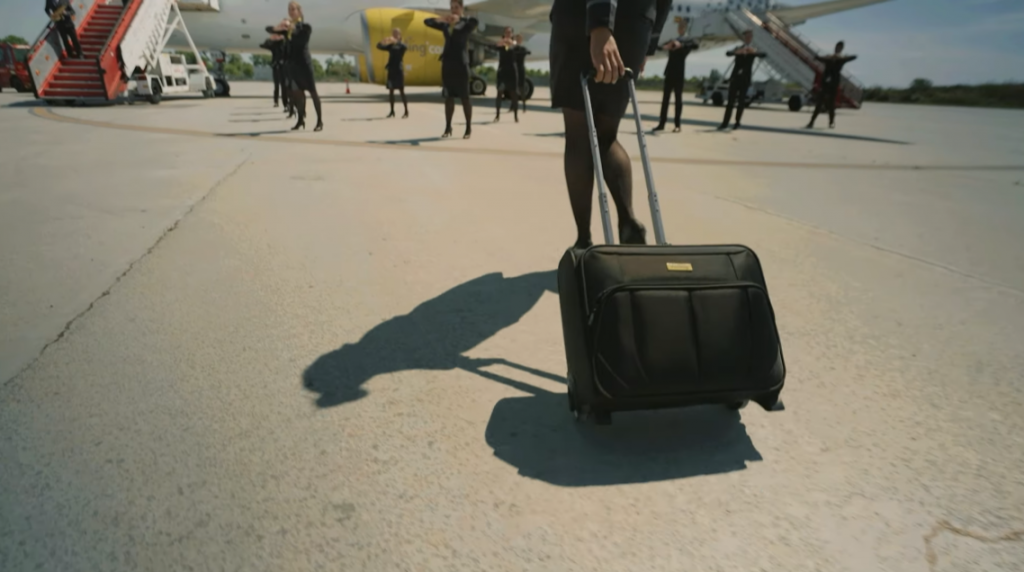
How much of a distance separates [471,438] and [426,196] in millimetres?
2791

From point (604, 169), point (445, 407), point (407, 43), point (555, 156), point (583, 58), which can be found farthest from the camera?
point (407, 43)

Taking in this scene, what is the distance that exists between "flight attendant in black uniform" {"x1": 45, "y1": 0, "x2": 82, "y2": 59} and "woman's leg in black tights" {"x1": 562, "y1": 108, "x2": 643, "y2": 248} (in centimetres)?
1522

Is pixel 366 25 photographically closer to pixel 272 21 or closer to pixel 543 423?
pixel 272 21

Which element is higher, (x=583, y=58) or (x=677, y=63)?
(x=677, y=63)

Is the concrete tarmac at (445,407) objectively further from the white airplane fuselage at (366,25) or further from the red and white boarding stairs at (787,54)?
the red and white boarding stairs at (787,54)

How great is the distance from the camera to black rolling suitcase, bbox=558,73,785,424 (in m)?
1.15

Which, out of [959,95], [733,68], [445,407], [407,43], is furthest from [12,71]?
[959,95]

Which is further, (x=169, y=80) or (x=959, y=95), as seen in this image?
(x=959, y=95)

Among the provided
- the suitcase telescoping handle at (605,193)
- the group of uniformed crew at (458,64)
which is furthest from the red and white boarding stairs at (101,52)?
the suitcase telescoping handle at (605,193)

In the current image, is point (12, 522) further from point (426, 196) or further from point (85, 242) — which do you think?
point (426, 196)

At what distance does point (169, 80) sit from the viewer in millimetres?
14391

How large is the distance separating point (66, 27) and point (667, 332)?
53.4 feet

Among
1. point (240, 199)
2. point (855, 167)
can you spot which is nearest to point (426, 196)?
point (240, 199)

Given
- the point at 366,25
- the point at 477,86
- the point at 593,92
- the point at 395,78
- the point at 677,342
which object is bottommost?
the point at 677,342
